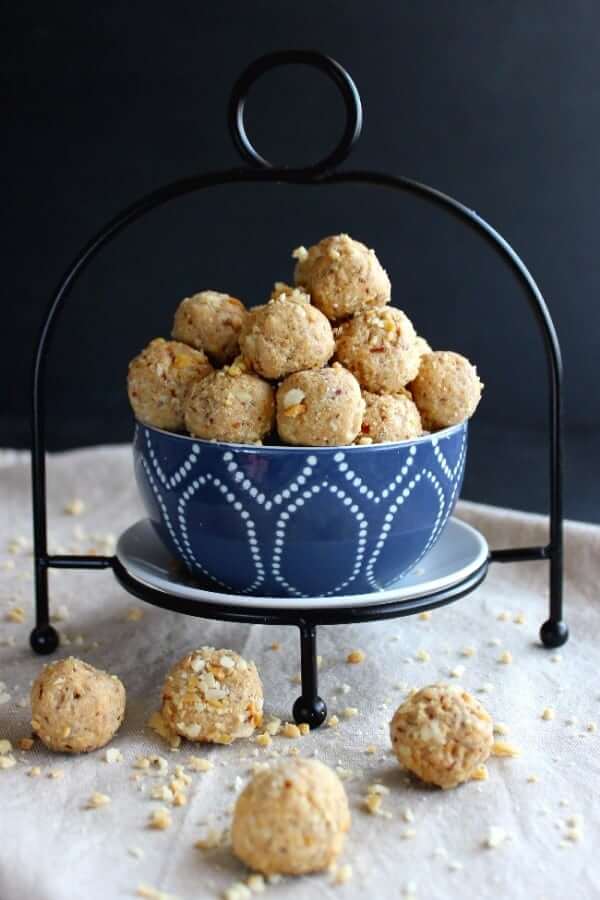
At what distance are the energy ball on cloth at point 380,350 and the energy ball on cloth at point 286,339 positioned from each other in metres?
0.02

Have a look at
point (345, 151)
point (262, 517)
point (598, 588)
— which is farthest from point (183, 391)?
point (598, 588)

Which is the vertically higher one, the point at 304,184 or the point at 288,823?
the point at 304,184

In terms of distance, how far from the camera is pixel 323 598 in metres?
1.09

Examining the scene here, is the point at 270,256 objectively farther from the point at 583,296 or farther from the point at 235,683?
the point at 235,683

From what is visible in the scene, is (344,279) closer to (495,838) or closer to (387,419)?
(387,419)

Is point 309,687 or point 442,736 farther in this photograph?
point 309,687

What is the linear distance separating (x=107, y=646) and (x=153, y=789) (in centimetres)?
33

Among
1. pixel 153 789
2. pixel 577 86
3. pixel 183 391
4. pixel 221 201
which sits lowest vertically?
pixel 153 789

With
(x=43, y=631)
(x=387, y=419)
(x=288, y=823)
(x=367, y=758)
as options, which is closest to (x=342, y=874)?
(x=288, y=823)

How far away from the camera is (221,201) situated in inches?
92.3

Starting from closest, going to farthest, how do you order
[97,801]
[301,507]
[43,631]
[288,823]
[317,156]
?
[288,823] < [97,801] < [301,507] < [43,631] < [317,156]

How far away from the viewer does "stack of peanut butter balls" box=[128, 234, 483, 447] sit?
1.06 meters

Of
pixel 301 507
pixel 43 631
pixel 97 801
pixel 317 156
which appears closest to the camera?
pixel 97 801

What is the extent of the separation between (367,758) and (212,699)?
0.49 ft
